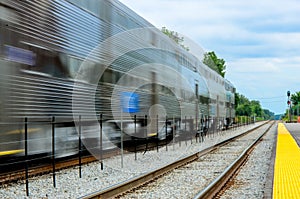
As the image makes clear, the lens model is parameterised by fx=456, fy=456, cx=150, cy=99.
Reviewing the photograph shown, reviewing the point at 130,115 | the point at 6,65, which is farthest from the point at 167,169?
the point at 6,65

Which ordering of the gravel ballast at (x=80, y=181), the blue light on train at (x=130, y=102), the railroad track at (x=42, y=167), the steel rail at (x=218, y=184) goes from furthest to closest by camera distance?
the blue light on train at (x=130, y=102) < the railroad track at (x=42, y=167) < the gravel ballast at (x=80, y=181) < the steel rail at (x=218, y=184)

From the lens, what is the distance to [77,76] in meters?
10.2

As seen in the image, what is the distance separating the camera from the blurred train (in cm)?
797

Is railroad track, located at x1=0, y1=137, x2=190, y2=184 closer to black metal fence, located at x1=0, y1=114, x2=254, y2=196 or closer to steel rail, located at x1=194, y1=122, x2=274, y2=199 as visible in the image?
black metal fence, located at x1=0, y1=114, x2=254, y2=196

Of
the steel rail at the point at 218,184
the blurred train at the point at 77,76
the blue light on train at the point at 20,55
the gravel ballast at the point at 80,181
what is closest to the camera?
the steel rail at the point at 218,184

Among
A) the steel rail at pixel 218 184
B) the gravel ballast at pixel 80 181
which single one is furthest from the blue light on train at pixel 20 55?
the steel rail at pixel 218 184

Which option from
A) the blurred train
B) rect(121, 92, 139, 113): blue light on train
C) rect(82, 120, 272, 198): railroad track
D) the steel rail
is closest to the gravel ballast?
rect(82, 120, 272, 198): railroad track

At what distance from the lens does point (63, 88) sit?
9.61m

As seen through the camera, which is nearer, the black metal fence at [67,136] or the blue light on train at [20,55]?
the blue light on train at [20,55]

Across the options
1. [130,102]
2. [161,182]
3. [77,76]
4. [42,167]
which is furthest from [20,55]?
[130,102]

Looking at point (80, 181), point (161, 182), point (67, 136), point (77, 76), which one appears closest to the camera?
point (80, 181)

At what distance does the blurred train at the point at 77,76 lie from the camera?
26.2 feet

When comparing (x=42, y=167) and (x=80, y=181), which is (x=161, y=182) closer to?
(x=80, y=181)

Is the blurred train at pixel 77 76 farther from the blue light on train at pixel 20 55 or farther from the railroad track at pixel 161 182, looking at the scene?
the railroad track at pixel 161 182
